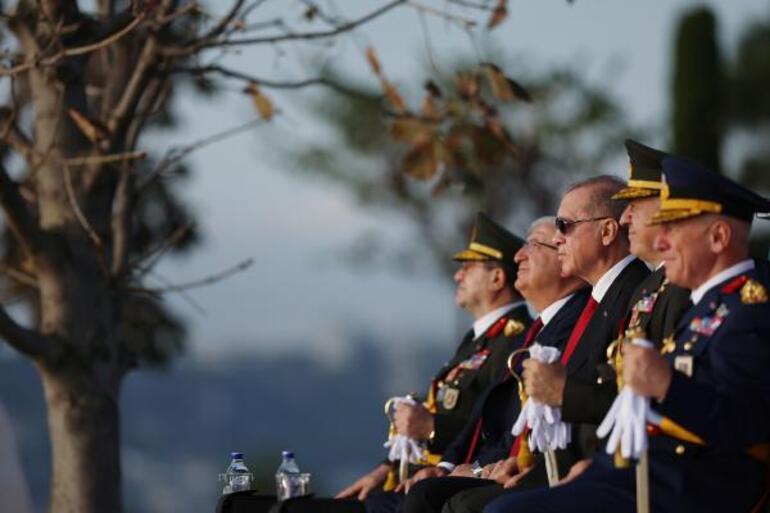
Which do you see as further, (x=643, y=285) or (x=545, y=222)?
(x=545, y=222)

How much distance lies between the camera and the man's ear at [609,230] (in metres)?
7.85

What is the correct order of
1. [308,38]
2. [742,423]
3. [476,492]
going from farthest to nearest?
[308,38] → [476,492] → [742,423]

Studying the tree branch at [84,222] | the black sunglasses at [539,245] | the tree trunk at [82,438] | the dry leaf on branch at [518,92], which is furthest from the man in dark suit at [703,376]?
the tree trunk at [82,438]

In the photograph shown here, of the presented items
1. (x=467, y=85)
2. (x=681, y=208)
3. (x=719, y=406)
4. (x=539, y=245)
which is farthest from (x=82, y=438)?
(x=719, y=406)

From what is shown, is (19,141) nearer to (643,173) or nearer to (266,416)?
(643,173)

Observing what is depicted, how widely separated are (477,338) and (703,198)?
3220mm

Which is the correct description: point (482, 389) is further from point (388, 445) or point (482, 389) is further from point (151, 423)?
point (151, 423)

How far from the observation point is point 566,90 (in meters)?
34.9

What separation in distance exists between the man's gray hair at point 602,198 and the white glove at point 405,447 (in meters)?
1.45

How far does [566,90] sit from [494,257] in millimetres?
25644

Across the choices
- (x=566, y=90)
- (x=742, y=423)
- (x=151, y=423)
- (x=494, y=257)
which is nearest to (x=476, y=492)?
(x=742, y=423)

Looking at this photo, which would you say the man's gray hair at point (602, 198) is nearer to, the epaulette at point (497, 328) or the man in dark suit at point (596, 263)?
the man in dark suit at point (596, 263)

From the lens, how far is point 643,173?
731 centimetres

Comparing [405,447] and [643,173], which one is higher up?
[643,173]
